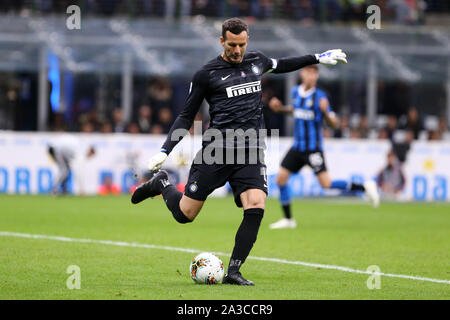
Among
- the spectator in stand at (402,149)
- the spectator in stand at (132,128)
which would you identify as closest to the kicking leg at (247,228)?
the spectator in stand at (402,149)

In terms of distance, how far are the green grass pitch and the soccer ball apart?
116mm

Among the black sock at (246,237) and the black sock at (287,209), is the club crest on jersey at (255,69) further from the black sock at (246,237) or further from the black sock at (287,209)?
the black sock at (287,209)

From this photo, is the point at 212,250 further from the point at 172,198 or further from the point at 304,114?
the point at 304,114

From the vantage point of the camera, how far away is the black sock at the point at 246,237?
7.50 m

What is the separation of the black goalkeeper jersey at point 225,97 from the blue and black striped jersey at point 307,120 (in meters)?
5.81

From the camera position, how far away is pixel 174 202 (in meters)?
8.05

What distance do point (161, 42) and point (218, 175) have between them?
16.6m

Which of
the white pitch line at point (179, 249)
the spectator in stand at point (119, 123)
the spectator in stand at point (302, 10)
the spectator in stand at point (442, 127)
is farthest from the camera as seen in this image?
the spectator in stand at point (302, 10)

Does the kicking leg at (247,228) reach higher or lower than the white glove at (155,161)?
lower

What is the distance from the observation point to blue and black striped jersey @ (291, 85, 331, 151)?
538 inches

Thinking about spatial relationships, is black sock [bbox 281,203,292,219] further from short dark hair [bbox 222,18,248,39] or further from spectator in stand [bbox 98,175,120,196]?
spectator in stand [bbox 98,175,120,196]

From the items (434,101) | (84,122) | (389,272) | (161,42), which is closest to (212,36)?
(161,42)

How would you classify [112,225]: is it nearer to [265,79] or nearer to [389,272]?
[389,272]

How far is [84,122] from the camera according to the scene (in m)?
22.3
